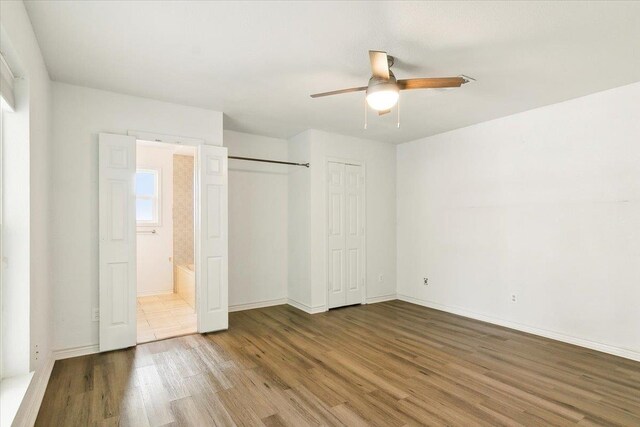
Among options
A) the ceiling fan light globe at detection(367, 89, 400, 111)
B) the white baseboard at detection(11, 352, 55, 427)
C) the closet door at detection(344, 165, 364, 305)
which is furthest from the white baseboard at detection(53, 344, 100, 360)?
the ceiling fan light globe at detection(367, 89, 400, 111)

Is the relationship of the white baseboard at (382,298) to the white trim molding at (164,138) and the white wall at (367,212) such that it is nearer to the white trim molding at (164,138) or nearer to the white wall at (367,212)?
the white wall at (367,212)

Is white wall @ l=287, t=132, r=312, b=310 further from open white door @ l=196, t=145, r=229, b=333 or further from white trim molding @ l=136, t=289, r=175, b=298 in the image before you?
white trim molding @ l=136, t=289, r=175, b=298

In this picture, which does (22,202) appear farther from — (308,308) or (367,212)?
(367,212)

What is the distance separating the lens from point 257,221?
5.19 metres

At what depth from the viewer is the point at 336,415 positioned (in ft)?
7.44

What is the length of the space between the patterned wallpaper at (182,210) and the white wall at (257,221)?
1.72 metres

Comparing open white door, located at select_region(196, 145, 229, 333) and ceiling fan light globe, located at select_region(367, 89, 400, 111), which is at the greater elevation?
ceiling fan light globe, located at select_region(367, 89, 400, 111)

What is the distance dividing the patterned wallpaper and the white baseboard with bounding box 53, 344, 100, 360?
283 cm

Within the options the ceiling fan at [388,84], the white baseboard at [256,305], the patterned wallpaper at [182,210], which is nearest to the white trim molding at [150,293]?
the patterned wallpaper at [182,210]

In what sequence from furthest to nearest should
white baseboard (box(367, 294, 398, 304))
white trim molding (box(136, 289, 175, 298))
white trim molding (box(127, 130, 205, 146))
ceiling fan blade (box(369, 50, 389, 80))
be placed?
1. white trim molding (box(136, 289, 175, 298))
2. white baseboard (box(367, 294, 398, 304))
3. white trim molding (box(127, 130, 205, 146))
4. ceiling fan blade (box(369, 50, 389, 80))

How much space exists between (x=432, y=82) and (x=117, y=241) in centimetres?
333

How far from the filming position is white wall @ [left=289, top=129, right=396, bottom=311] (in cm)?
485

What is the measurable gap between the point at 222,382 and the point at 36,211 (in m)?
1.93

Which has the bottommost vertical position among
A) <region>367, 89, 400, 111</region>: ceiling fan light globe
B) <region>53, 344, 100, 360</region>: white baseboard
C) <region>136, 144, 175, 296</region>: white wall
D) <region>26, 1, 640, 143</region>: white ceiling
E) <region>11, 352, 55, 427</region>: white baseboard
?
<region>53, 344, 100, 360</region>: white baseboard
